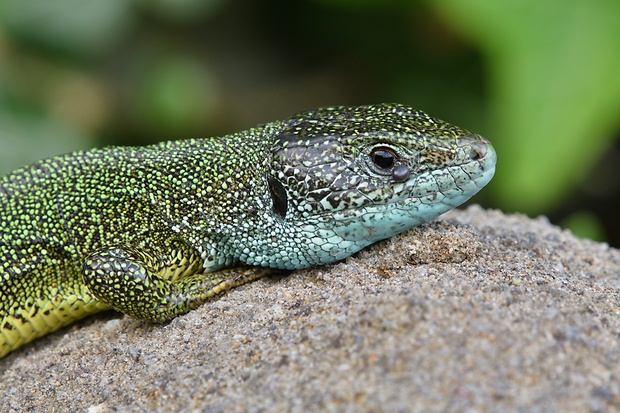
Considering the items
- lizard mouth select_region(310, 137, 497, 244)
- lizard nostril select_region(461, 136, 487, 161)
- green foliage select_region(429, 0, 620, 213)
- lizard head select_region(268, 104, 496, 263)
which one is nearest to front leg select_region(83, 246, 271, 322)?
lizard head select_region(268, 104, 496, 263)

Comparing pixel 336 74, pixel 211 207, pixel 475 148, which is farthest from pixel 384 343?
pixel 336 74

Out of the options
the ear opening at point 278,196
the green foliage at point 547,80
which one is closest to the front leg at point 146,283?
the ear opening at point 278,196

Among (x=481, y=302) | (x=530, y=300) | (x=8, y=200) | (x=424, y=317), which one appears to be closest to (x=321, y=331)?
(x=424, y=317)

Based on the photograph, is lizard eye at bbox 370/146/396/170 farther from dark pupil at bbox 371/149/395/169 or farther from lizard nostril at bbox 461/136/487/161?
lizard nostril at bbox 461/136/487/161

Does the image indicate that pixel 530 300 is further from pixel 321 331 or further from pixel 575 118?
pixel 575 118

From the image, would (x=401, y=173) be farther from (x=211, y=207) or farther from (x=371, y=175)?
(x=211, y=207)

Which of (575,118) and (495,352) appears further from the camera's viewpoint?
(575,118)

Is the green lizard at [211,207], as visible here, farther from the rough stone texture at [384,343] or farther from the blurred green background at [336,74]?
the blurred green background at [336,74]
